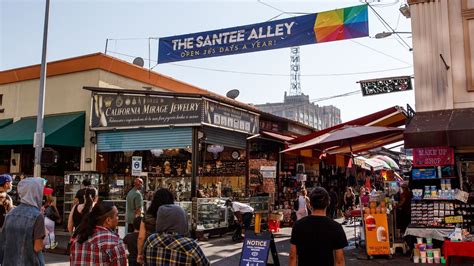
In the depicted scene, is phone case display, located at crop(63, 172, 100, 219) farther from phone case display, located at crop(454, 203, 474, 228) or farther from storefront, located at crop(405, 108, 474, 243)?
phone case display, located at crop(454, 203, 474, 228)

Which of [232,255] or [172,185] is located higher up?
[172,185]

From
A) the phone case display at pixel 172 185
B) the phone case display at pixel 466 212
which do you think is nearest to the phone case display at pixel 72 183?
the phone case display at pixel 172 185

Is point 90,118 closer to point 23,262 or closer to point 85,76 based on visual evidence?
point 85,76

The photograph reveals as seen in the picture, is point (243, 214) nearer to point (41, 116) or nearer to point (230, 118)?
point (230, 118)

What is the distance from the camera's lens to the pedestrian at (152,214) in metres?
4.99

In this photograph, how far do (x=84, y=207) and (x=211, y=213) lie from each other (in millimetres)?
7600

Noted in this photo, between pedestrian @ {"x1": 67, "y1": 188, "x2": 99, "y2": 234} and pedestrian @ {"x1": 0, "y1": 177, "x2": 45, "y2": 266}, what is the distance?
2481 millimetres

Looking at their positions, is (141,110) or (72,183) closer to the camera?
(141,110)

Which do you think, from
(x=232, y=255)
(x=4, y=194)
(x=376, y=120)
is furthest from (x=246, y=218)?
(x=4, y=194)

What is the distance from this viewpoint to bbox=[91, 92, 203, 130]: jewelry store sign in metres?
14.9

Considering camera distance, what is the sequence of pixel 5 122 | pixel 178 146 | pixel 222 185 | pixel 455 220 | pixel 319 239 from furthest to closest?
pixel 5 122 → pixel 222 185 → pixel 178 146 → pixel 455 220 → pixel 319 239

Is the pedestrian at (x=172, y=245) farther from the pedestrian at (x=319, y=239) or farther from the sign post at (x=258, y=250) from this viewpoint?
the sign post at (x=258, y=250)

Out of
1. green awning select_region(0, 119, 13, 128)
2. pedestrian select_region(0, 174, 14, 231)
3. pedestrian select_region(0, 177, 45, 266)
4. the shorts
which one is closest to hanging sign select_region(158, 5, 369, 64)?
the shorts

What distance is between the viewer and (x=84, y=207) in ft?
24.7
